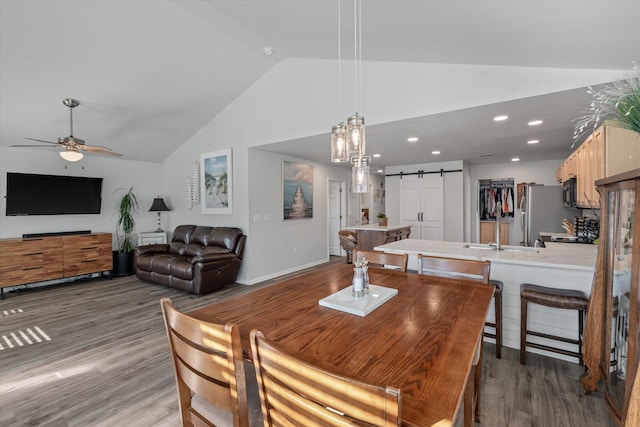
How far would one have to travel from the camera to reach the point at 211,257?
446cm

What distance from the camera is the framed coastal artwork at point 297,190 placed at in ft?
18.9

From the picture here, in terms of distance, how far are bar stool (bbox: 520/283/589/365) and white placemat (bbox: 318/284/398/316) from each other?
138 cm

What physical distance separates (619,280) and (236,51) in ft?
14.8

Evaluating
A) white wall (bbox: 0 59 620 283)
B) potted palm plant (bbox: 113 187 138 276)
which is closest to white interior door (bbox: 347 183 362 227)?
white wall (bbox: 0 59 620 283)

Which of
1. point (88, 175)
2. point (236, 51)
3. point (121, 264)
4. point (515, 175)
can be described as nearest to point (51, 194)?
point (88, 175)

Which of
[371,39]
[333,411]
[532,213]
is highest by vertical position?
[371,39]

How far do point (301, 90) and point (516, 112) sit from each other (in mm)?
2706

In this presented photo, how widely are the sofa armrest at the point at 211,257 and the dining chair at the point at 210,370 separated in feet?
10.9

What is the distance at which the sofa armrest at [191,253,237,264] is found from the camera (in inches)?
171

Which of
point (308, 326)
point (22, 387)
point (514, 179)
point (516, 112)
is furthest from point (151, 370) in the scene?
point (514, 179)

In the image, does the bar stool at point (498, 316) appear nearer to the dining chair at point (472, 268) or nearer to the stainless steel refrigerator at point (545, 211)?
the dining chair at point (472, 268)

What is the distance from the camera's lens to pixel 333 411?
2.51 ft

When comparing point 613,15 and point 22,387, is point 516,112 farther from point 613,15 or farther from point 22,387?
point 22,387

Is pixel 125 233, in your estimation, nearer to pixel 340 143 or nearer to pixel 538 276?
pixel 340 143
